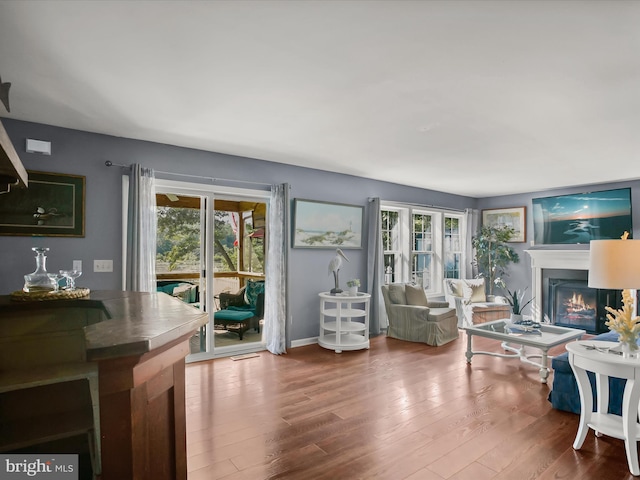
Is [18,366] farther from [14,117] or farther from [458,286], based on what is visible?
[458,286]

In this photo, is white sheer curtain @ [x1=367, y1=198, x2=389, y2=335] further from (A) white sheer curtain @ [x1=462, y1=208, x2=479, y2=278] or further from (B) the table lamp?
(B) the table lamp

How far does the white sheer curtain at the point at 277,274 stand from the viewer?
4.52m

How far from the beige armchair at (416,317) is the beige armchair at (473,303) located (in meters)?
0.71

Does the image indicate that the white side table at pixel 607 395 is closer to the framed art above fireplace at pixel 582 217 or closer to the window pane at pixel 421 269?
the window pane at pixel 421 269

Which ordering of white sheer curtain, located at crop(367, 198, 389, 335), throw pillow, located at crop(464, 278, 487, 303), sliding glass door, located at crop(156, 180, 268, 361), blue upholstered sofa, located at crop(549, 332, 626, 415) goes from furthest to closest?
throw pillow, located at crop(464, 278, 487, 303), white sheer curtain, located at crop(367, 198, 389, 335), sliding glass door, located at crop(156, 180, 268, 361), blue upholstered sofa, located at crop(549, 332, 626, 415)

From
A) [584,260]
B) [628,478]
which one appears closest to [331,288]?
[628,478]

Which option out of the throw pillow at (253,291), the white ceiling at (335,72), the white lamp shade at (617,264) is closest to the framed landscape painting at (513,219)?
the white ceiling at (335,72)

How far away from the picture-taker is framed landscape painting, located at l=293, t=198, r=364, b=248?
4.90 meters

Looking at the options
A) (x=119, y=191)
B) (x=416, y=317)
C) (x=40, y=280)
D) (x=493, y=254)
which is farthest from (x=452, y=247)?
(x=40, y=280)

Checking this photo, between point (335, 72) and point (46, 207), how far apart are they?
277cm

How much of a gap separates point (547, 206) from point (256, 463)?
21.0ft

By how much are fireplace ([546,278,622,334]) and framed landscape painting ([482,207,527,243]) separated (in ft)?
3.18

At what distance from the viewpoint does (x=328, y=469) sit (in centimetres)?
216

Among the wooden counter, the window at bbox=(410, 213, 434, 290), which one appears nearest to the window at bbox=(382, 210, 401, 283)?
the window at bbox=(410, 213, 434, 290)
